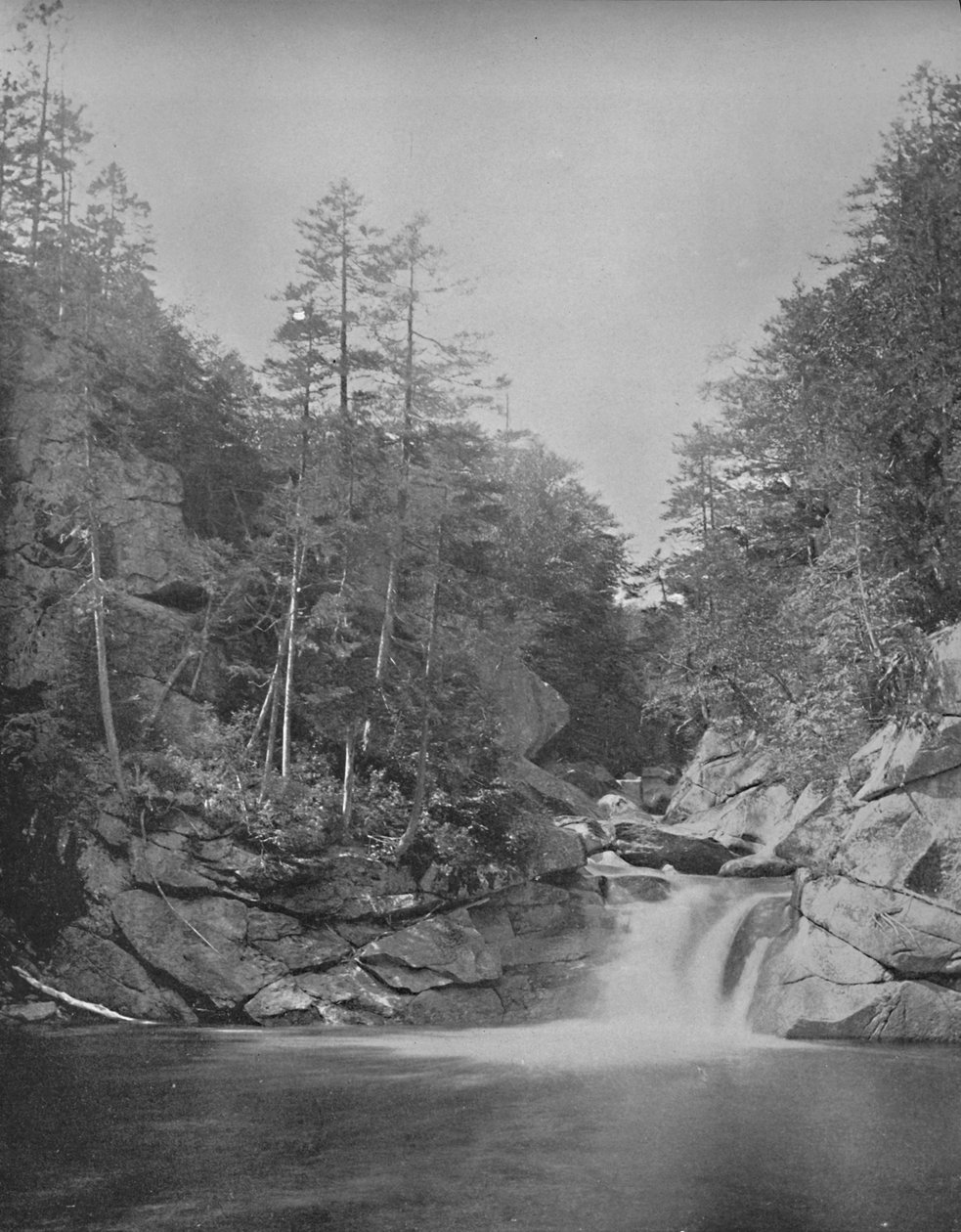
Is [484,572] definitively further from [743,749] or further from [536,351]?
[743,749]

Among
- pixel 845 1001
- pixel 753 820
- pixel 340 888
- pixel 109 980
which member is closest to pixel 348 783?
pixel 340 888

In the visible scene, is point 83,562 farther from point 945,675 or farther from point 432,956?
point 945,675

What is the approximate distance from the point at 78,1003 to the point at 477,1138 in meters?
9.01

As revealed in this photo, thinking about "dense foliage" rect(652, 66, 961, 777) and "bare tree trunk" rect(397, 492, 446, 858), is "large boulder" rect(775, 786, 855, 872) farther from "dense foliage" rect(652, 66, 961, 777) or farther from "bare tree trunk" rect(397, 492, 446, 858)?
"bare tree trunk" rect(397, 492, 446, 858)

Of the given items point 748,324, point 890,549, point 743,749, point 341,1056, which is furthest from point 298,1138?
point 748,324

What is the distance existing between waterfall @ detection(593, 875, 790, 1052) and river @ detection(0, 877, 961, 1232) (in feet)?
5.73

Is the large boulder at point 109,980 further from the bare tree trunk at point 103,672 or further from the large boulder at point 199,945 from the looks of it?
the bare tree trunk at point 103,672

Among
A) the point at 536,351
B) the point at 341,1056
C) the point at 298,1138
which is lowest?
the point at 341,1056

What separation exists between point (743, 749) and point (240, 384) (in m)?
16.0

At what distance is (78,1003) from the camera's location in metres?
14.2

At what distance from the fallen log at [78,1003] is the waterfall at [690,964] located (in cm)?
714

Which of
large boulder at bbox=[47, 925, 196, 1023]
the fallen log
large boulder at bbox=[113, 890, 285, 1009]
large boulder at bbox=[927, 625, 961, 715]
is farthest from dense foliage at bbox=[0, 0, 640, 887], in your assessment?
large boulder at bbox=[927, 625, 961, 715]

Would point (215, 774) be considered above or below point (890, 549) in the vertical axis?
below

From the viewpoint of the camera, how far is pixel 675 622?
30688mm
